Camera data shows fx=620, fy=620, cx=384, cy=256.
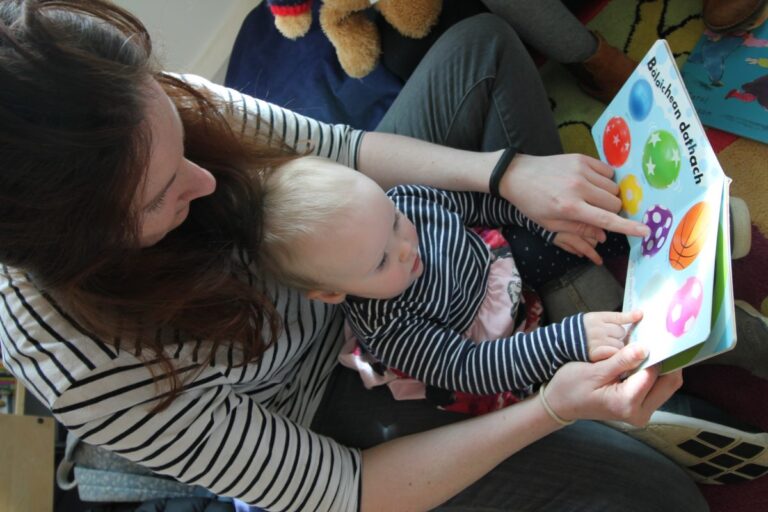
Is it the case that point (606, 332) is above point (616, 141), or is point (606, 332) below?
below

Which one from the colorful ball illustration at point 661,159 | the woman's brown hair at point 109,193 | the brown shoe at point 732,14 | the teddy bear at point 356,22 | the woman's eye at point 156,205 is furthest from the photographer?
the teddy bear at point 356,22

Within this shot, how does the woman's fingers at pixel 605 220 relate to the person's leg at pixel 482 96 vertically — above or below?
below

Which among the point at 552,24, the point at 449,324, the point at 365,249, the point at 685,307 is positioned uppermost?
the point at 552,24

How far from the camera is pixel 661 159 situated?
801 millimetres

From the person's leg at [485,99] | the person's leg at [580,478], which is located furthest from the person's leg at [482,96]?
Result: the person's leg at [580,478]

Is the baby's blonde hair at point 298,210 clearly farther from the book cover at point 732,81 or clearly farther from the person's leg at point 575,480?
the book cover at point 732,81

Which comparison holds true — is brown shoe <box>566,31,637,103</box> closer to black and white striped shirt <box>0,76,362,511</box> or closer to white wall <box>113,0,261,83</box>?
black and white striped shirt <box>0,76,362,511</box>

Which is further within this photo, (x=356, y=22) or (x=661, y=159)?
(x=356, y=22)

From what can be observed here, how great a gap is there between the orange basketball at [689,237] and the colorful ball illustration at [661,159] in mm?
70

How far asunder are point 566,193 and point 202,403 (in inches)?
22.6

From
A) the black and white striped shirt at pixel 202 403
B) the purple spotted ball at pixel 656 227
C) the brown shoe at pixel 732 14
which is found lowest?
the black and white striped shirt at pixel 202 403

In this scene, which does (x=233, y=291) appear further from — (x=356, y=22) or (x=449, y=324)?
(x=356, y=22)

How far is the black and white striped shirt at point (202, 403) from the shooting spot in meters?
0.67

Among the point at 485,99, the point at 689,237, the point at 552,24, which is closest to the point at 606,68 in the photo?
the point at 552,24
